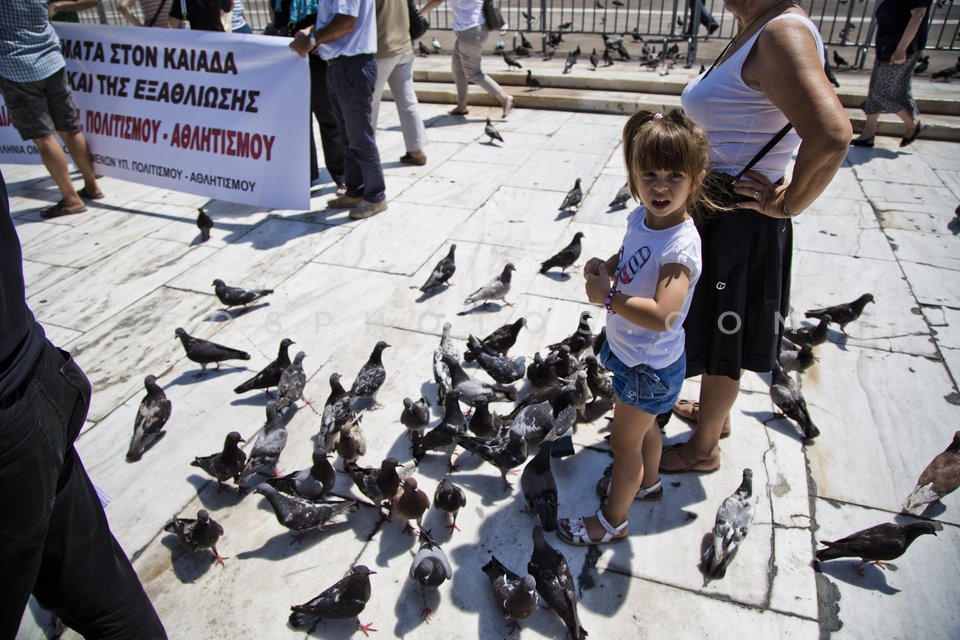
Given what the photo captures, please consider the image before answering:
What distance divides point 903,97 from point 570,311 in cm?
655

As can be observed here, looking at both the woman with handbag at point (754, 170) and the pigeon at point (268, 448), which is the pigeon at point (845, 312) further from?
the pigeon at point (268, 448)

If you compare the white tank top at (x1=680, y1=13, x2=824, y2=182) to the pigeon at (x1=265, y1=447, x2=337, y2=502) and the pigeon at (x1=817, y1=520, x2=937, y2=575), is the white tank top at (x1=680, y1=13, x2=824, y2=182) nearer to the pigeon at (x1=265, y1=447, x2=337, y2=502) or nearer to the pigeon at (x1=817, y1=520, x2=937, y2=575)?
the pigeon at (x1=817, y1=520, x2=937, y2=575)

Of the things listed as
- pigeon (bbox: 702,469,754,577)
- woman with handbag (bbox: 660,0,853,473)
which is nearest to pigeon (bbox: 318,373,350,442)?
woman with handbag (bbox: 660,0,853,473)

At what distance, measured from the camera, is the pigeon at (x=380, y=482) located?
3321mm

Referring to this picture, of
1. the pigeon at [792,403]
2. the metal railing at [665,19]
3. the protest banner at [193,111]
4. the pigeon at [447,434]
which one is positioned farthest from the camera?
the metal railing at [665,19]

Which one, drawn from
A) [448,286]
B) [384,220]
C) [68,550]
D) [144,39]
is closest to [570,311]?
[448,286]

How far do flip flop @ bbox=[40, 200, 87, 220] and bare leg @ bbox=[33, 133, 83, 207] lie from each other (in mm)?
38

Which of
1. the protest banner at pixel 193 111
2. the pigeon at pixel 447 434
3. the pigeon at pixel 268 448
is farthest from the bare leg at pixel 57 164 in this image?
the pigeon at pixel 447 434

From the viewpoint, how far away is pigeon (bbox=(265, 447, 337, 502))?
11.2 feet

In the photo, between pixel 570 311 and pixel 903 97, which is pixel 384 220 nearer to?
pixel 570 311

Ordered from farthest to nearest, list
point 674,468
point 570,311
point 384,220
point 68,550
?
1. point 384,220
2. point 570,311
3. point 674,468
4. point 68,550

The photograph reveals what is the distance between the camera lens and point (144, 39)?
7.33 meters

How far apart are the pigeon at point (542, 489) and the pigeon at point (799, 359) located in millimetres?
2184

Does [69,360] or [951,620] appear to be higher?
[69,360]
